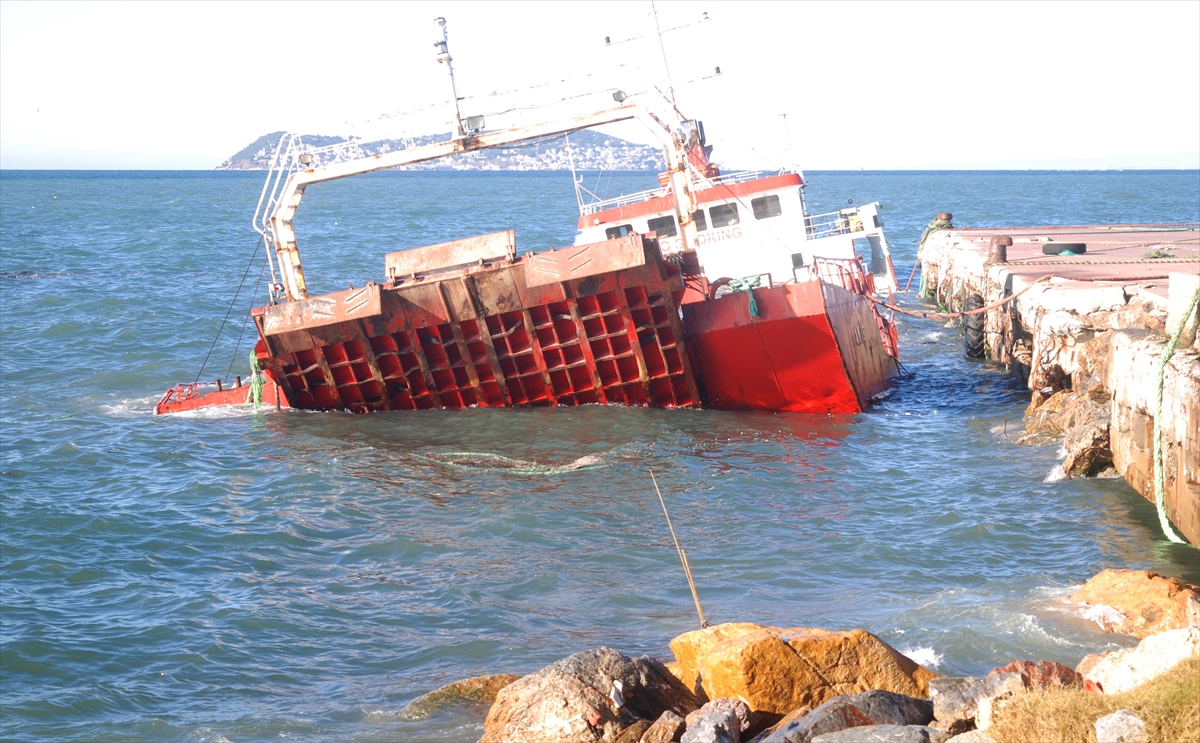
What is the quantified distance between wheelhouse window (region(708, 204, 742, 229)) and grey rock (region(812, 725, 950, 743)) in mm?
16494

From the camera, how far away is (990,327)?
69.8 feet

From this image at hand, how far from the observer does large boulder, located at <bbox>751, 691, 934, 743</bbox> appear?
5297 mm

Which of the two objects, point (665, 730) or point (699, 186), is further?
point (699, 186)

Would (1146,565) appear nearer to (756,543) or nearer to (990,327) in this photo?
(756,543)

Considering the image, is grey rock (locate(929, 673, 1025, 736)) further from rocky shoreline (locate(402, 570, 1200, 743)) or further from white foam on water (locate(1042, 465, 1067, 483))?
white foam on water (locate(1042, 465, 1067, 483))

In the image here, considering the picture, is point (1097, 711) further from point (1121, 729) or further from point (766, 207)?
point (766, 207)

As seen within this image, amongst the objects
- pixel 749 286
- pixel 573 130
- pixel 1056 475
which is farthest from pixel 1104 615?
pixel 573 130

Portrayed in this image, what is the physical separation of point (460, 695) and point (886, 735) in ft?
10.8

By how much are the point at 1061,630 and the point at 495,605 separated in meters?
4.73

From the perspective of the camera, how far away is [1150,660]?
16.5 feet

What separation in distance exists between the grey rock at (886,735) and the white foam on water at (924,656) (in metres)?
2.28

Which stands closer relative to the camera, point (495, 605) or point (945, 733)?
point (945, 733)

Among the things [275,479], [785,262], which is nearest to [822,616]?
[275,479]

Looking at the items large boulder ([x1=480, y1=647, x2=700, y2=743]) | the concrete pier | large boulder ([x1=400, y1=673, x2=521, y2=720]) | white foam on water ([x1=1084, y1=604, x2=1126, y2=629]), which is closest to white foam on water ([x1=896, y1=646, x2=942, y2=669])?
white foam on water ([x1=1084, y1=604, x2=1126, y2=629])
